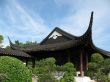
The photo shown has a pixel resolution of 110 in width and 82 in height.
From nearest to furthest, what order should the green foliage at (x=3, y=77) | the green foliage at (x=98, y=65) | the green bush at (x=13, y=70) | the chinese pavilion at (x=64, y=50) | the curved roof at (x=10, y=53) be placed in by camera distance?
1. the green foliage at (x=3, y=77)
2. the green bush at (x=13, y=70)
3. the green foliage at (x=98, y=65)
4. the curved roof at (x=10, y=53)
5. the chinese pavilion at (x=64, y=50)

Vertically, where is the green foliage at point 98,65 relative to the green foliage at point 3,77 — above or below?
above

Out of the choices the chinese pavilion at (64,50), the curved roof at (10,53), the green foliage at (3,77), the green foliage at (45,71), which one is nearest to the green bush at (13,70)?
the green foliage at (3,77)

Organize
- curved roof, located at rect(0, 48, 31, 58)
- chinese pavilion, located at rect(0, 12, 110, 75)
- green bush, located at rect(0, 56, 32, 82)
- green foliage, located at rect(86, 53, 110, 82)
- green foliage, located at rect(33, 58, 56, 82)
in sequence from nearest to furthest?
green bush, located at rect(0, 56, 32, 82) → green foliage, located at rect(33, 58, 56, 82) → green foliage, located at rect(86, 53, 110, 82) → curved roof, located at rect(0, 48, 31, 58) → chinese pavilion, located at rect(0, 12, 110, 75)

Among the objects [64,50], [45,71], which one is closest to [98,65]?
[45,71]

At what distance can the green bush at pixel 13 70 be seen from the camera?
10180 mm

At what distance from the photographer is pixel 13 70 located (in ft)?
33.7

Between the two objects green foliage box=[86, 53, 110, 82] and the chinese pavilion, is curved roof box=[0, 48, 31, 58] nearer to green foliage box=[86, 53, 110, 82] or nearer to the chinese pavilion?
the chinese pavilion

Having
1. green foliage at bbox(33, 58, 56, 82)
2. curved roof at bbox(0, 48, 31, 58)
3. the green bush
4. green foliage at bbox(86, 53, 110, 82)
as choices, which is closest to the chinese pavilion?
curved roof at bbox(0, 48, 31, 58)

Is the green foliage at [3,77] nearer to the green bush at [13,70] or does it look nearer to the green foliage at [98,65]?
the green bush at [13,70]

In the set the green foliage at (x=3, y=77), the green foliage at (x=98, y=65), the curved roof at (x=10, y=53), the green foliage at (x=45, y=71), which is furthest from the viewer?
the curved roof at (x=10, y=53)

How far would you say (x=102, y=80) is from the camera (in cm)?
1806

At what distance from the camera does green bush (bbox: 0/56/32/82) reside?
10.2 metres

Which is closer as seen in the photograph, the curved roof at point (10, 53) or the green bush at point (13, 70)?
the green bush at point (13, 70)

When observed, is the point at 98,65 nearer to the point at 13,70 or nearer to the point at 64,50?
the point at 64,50
